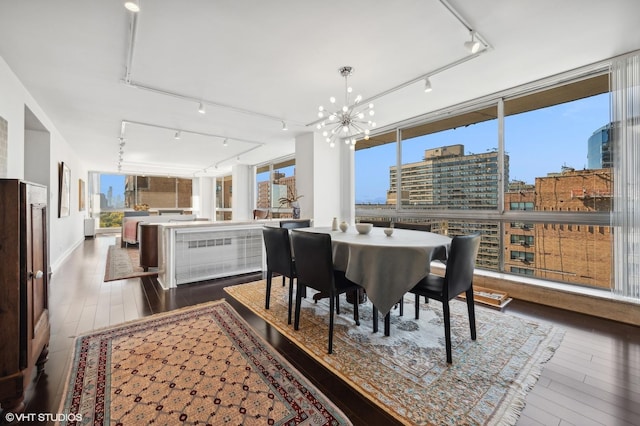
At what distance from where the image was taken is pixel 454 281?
1995 millimetres

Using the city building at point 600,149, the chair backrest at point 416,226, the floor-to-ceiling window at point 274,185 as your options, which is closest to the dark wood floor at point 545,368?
the chair backrest at point 416,226

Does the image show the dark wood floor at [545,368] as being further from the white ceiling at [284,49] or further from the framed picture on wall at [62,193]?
the white ceiling at [284,49]

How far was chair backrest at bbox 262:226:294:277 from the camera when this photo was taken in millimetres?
2572

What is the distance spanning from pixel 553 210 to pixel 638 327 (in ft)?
4.38

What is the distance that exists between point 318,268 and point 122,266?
453 cm

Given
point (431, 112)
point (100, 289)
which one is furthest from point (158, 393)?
point (431, 112)

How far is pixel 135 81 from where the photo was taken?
314cm

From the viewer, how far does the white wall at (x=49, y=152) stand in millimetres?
2803

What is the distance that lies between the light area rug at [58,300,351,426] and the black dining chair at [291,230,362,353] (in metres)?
0.51

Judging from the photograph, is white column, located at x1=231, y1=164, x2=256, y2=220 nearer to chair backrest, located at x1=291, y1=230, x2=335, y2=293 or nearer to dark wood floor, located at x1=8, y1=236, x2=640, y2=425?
dark wood floor, located at x1=8, y1=236, x2=640, y2=425

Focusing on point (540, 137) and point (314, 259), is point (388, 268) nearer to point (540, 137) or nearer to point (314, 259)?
point (314, 259)

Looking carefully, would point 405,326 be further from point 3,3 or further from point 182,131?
point 182,131

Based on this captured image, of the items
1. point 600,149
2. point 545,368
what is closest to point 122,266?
point 545,368

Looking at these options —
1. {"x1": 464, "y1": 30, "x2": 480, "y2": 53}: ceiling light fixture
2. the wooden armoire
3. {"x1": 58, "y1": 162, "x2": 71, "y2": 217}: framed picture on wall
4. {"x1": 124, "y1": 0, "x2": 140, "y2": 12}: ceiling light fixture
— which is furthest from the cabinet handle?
{"x1": 58, "y1": 162, "x2": 71, "y2": 217}: framed picture on wall
